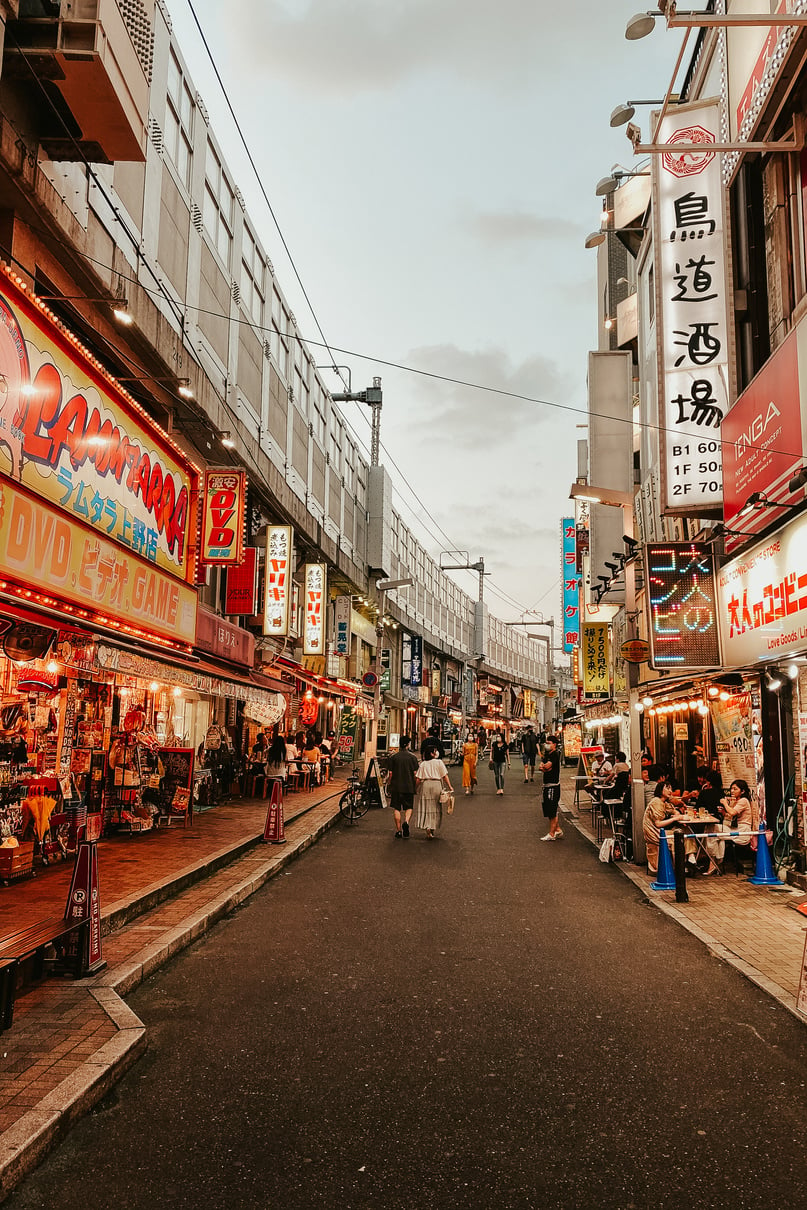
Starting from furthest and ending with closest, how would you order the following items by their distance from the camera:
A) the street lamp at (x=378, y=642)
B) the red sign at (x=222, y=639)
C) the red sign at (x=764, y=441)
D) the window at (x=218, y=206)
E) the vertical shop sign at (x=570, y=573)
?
1. the vertical shop sign at (x=570, y=573)
2. the street lamp at (x=378, y=642)
3. the window at (x=218, y=206)
4. the red sign at (x=222, y=639)
5. the red sign at (x=764, y=441)

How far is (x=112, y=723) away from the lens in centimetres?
1400

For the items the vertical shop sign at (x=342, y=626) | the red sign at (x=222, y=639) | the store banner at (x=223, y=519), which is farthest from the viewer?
the vertical shop sign at (x=342, y=626)

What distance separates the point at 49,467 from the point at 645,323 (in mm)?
19569

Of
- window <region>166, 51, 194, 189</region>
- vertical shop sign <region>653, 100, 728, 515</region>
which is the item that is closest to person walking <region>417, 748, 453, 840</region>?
vertical shop sign <region>653, 100, 728, 515</region>

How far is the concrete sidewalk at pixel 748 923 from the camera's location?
6988mm

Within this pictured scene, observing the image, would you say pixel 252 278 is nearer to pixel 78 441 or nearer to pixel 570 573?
pixel 78 441

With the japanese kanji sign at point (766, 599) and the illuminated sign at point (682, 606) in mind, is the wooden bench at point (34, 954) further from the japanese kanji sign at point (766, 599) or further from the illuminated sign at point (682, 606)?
the illuminated sign at point (682, 606)

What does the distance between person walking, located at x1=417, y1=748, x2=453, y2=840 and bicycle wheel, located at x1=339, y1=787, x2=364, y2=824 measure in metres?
2.57

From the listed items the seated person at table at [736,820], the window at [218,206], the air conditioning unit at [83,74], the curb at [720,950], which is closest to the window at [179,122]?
the window at [218,206]

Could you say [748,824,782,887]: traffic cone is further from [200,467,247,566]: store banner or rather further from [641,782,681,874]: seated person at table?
[200,467,247,566]: store banner

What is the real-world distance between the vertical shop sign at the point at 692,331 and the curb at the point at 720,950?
18.8 ft

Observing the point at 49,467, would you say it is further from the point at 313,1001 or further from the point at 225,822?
the point at 225,822

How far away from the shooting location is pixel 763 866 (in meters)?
11.0

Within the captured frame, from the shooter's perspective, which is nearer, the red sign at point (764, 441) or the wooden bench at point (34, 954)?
the wooden bench at point (34, 954)
